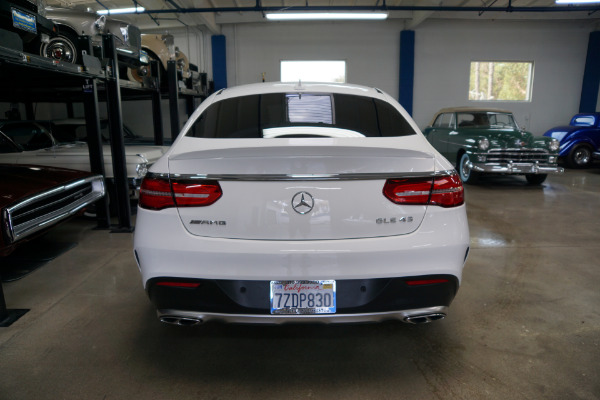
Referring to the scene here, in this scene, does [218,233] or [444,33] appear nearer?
[218,233]

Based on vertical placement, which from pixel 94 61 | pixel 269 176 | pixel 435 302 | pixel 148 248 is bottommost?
pixel 435 302

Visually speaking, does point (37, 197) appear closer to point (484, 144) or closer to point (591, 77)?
point (484, 144)

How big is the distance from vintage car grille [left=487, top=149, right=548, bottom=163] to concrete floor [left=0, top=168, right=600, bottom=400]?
4329 mm

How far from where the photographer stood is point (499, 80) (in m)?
13.3

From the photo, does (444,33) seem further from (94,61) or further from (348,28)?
(94,61)

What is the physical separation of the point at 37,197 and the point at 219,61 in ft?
35.2

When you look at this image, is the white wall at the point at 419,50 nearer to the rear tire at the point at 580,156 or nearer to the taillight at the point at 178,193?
the rear tire at the point at 580,156

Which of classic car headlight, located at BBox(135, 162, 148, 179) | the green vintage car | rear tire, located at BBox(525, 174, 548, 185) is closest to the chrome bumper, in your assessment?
the green vintage car

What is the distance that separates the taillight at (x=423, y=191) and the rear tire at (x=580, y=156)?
10.9 metres

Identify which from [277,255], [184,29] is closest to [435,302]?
[277,255]

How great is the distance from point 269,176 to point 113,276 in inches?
90.3

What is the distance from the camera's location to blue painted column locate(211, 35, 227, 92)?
1273cm

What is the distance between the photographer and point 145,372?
1.98 m

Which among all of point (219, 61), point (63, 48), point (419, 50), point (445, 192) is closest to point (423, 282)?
point (445, 192)
